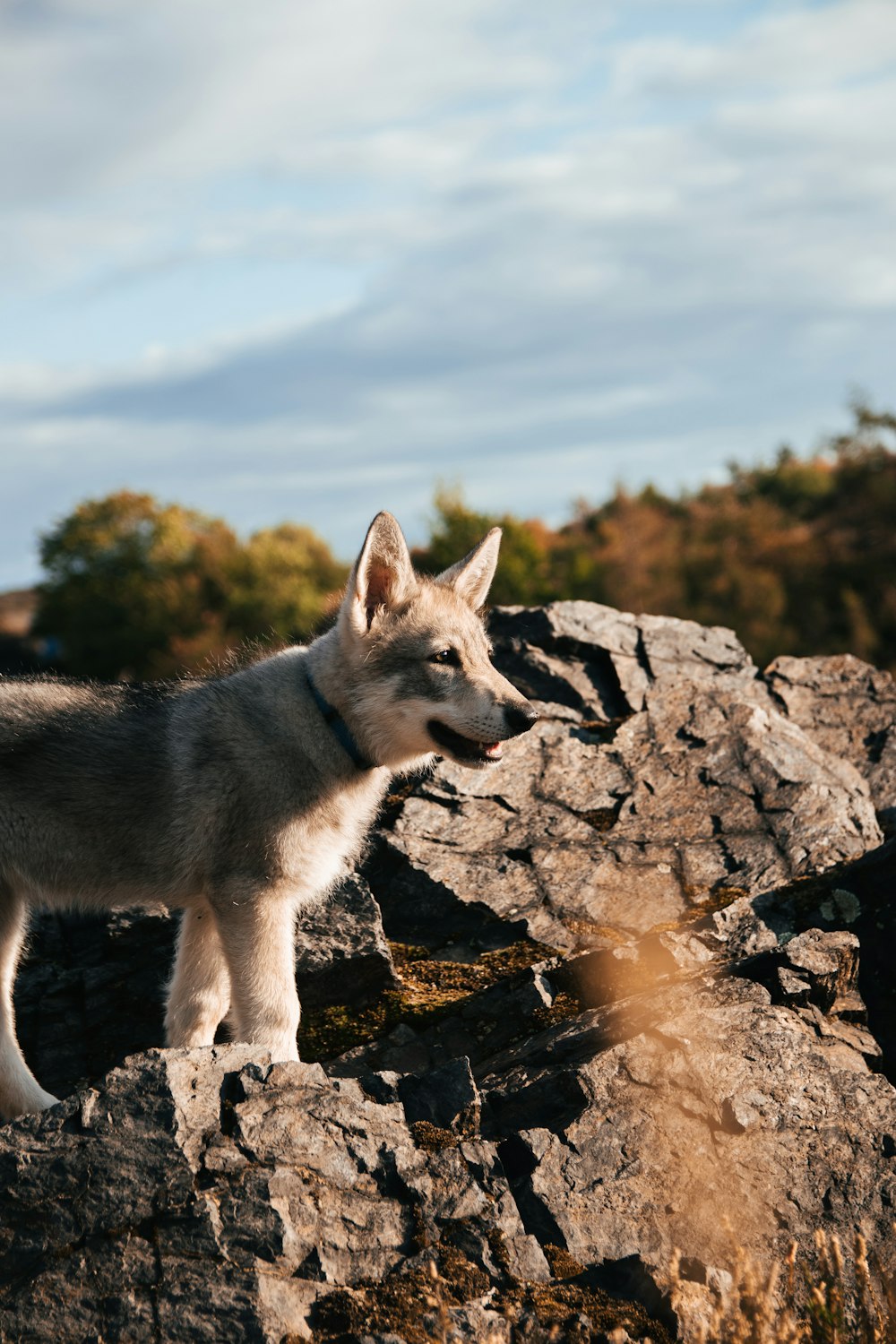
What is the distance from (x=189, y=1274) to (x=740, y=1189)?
2591 mm

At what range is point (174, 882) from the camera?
279 inches

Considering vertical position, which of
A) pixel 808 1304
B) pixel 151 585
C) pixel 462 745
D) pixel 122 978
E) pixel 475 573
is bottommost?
pixel 808 1304

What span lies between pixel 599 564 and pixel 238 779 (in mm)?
39983

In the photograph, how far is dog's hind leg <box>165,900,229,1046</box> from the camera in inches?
293

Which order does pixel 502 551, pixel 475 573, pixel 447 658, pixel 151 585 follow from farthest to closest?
1. pixel 151 585
2. pixel 502 551
3. pixel 475 573
4. pixel 447 658

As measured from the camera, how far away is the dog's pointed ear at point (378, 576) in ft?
24.0

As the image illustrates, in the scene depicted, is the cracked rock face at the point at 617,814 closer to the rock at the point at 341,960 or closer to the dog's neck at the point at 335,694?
the rock at the point at 341,960

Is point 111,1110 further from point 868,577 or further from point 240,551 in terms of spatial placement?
point 240,551

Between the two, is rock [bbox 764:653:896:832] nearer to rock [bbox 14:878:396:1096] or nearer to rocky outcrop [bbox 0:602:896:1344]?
rocky outcrop [bbox 0:602:896:1344]

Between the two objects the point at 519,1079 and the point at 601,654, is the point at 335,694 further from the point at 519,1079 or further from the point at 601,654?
the point at 601,654

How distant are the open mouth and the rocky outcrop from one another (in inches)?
55.3

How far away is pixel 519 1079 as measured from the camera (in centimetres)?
650

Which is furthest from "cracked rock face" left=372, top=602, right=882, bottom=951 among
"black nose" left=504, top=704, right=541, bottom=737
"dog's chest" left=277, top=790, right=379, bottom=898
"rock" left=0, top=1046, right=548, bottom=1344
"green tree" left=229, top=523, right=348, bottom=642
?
"green tree" left=229, top=523, right=348, bottom=642

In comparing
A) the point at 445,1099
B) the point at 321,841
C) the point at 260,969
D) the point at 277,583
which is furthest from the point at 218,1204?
the point at 277,583
